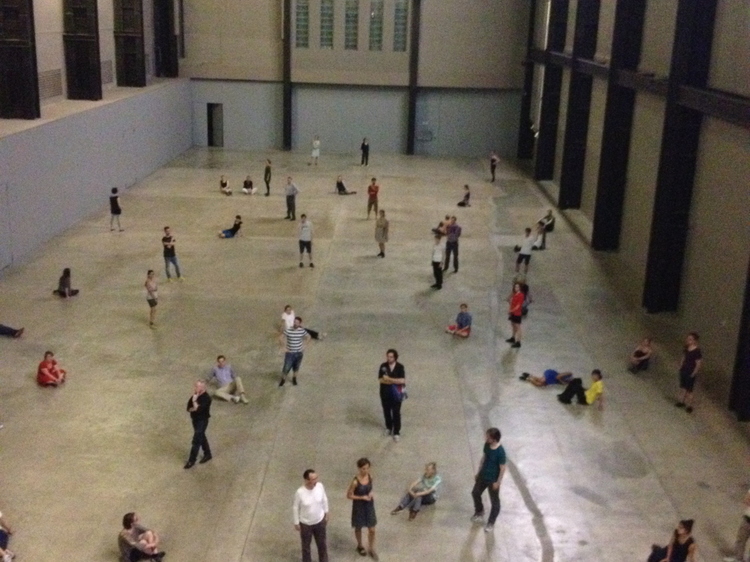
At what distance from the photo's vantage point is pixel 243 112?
4484 cm

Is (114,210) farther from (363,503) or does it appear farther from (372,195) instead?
(363,503)

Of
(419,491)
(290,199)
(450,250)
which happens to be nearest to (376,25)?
(290,199)

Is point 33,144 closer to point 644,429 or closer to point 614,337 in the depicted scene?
point 614,337

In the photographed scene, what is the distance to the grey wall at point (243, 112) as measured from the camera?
4453 cm

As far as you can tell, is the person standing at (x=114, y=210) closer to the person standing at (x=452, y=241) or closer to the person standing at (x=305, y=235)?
the person standing at (x=305, y=235)

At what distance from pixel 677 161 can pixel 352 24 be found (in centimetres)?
2636

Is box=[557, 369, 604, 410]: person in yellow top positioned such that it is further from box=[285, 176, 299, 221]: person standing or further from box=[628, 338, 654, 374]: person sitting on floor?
box=[285, 176, 299, 221]: person standing

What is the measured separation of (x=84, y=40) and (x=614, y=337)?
73.5 feet

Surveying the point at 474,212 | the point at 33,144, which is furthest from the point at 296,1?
the point at 33,144

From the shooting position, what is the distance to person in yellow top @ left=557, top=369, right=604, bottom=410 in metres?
15.6

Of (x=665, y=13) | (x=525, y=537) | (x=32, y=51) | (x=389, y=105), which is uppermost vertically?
(x=665, y=13)

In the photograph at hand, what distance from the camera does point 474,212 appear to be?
104 feet

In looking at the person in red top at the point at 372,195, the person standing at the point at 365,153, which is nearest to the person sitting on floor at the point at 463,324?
the person in red top at the point at 372,195

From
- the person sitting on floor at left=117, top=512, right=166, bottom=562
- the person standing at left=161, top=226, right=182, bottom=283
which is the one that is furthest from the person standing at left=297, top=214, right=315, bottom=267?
the person sitting on floor at left=117, top=512, right=166, bottom=562
